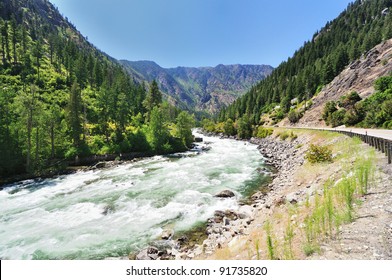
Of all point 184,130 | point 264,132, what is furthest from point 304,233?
point 264,132

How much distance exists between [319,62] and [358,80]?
40079 mm

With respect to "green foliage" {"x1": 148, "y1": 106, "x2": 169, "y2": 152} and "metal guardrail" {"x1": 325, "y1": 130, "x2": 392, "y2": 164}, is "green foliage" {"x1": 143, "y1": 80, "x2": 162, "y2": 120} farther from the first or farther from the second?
"metal guardrail" {"x1": 325, "y1": 130, "x2": 392, "y2": 164}

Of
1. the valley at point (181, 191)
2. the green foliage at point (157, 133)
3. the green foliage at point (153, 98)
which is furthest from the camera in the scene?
the green foliage at point (153, 98)

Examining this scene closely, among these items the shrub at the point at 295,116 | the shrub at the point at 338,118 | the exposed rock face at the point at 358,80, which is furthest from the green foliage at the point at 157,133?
the shrub at the point at 295,116

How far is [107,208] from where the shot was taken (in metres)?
19.7

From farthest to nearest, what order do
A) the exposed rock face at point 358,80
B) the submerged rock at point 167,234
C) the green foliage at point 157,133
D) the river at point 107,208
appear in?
the exposed rock face at point 358,80, the green foliage at point 157,133, the submerged rock at point 167,234, the river at point 107,208

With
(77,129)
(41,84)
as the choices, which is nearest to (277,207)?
(77,129)

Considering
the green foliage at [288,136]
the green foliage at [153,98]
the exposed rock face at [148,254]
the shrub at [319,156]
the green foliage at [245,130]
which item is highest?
the green foliage at [153,98]

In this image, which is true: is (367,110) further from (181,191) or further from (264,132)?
(181,191)

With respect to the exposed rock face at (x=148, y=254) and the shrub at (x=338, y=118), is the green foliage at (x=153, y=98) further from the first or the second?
the exposed rock face at (x=148, y=254)

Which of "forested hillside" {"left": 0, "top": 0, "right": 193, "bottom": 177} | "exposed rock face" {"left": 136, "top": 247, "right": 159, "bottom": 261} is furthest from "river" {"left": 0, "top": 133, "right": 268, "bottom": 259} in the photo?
"forested hillside" {"left": 0, "top": 0, "right": 193, "bottom": 177}

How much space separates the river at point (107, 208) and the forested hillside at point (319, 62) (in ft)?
205

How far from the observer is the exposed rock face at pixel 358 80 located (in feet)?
216

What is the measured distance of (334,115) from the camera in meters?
56.5
